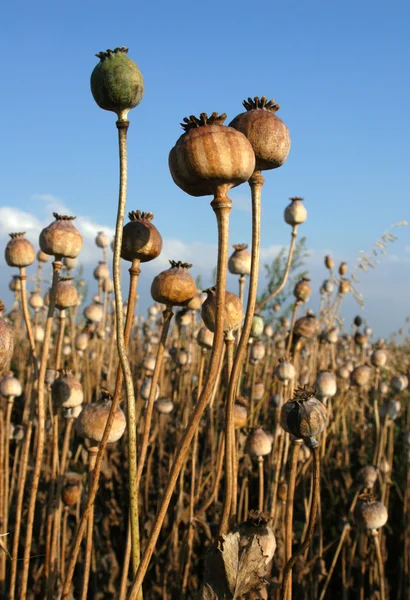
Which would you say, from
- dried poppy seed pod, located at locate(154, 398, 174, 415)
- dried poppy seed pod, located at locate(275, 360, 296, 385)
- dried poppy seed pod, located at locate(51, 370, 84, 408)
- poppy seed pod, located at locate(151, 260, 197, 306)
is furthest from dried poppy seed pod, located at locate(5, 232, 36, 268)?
dried poppy seed pod, located at locate(154, 398, 174, 415)

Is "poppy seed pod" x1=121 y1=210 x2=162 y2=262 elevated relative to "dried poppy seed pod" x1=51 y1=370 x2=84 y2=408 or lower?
elevated

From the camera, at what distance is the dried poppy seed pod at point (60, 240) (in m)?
1.64

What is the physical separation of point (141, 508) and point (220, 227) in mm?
2558

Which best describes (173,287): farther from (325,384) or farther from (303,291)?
(303,291)

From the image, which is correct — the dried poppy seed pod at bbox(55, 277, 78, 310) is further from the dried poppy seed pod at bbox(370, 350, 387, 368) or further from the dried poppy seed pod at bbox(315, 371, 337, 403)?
the dried poppy seed pod at bbox(370, 350, 387, 368)

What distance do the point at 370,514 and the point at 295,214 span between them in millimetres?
1365

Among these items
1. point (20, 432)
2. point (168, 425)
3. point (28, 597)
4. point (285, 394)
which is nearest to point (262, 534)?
point (285, 394)

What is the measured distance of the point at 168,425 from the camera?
4160 mm

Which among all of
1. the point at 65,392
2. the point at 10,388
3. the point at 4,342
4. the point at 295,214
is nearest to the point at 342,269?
the point at 295,214

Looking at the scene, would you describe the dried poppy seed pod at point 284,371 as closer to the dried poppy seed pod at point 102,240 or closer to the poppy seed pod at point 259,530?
the poppy seed pod at point 259,530

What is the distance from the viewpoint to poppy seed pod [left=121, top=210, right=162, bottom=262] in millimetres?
1278

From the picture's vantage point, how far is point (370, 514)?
2139mm

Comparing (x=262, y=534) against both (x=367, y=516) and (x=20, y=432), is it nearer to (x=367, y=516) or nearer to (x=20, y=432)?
(x=367, y=516)

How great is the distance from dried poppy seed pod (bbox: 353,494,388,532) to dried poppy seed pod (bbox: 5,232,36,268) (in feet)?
5.17
